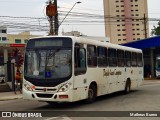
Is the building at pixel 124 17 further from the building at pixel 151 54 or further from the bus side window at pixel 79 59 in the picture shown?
the bus side window at pixel 79 59

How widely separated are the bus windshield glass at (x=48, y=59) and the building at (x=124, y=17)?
65765 mm

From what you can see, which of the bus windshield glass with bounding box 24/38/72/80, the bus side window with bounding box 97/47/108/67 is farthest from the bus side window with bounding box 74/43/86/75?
the bus side window with bounding box 97/47/108/67

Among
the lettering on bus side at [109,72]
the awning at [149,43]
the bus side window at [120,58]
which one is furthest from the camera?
the awning at [149,43]

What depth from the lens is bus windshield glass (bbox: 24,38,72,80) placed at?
14859 mm

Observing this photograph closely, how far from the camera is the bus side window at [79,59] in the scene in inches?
599

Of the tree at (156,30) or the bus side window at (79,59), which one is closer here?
the bus side window at (79,59)

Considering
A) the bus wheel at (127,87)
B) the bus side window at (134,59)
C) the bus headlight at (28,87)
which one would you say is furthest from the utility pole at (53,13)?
the bus headlight at (28,87)

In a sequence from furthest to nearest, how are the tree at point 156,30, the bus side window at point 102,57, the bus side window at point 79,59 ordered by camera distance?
the tree at point 156,30 → the bus side window at point 102,57 → the bus side window at point 79,59

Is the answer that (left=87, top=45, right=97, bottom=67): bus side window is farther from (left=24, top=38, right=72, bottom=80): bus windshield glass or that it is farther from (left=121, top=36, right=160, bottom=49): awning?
(left=121, top=36, right=160, bottom=49): awning

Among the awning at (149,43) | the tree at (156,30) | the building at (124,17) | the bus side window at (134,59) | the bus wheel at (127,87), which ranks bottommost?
the bus wheel at (127,87)

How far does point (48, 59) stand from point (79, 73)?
1376mm

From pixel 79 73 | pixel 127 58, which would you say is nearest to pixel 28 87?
pixel 79 73

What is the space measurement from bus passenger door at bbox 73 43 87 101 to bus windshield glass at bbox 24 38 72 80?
1.19ft

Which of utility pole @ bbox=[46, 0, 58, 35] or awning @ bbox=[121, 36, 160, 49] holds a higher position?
utility pole @ bbox=[46, 0, 58, 35]
